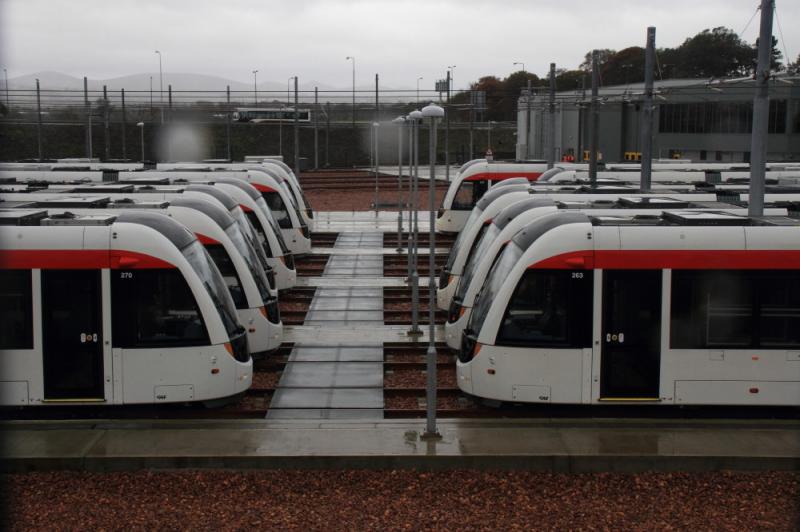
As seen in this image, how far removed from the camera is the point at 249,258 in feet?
55.9

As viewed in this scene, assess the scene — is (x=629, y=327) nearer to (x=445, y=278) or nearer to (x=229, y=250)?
(x=229, y=250)

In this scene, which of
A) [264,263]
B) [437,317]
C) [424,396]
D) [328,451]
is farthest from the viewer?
[437,317]

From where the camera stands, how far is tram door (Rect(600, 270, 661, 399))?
12.9 m

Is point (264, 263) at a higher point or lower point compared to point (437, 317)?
higher

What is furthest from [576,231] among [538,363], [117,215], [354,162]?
[354,162]

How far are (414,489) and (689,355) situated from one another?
14.5ft

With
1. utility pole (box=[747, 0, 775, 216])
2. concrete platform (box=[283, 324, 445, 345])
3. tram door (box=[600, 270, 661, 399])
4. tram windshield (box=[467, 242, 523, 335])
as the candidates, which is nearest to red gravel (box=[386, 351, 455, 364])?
concrete platform (box=[283, 324, 445, 345])

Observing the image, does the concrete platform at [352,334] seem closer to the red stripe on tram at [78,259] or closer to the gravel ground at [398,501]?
the red stripe on tram at [78,259]

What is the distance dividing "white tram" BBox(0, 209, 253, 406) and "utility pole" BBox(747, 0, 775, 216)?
8.45 meters

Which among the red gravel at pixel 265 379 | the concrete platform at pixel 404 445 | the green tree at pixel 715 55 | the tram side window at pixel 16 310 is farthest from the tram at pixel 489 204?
the green tree at pixel 715 55

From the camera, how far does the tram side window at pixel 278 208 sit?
88.1 feet

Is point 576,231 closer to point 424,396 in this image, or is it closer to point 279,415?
point 424,396

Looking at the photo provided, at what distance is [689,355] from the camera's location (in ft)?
42.6

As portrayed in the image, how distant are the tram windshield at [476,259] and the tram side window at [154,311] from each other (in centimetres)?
508
